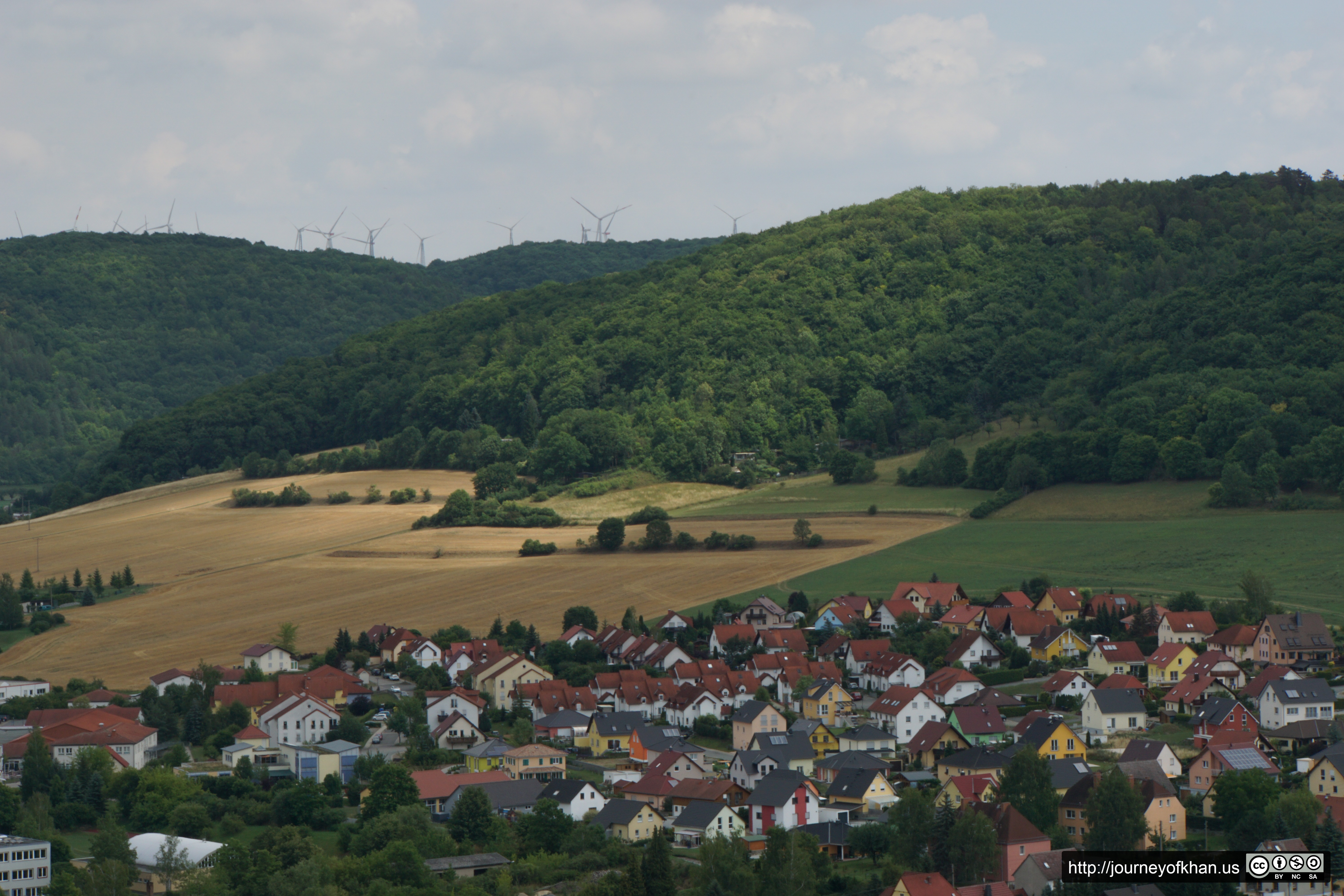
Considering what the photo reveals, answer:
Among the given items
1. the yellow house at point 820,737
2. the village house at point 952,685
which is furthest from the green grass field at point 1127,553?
the yellow house at point 820,737

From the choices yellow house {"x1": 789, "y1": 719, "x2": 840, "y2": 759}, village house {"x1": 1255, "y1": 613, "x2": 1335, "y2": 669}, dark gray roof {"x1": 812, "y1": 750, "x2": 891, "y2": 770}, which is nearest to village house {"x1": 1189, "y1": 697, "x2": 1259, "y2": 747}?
village house {"x1": 1255, "y1": 613, "x2": 1335, "y2": 669}

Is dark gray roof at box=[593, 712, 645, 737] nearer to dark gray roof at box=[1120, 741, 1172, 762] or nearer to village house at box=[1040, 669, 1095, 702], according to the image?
village house at box=[1040, 669, 1095, 702]

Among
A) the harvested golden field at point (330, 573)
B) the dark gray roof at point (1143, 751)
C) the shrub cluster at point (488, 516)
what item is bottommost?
the dark gray roof at point (1143, 751)

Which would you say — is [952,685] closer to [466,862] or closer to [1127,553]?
[466,862]

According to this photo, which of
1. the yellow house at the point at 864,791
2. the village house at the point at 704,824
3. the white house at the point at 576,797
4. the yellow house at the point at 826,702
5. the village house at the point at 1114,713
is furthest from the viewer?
the yellow house at the point at 826,702

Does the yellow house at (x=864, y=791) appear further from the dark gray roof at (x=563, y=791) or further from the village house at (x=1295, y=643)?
the village house at (x=1295, y=643)

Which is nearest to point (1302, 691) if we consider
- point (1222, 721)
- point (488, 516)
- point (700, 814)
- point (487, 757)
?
point (1222, 721)
